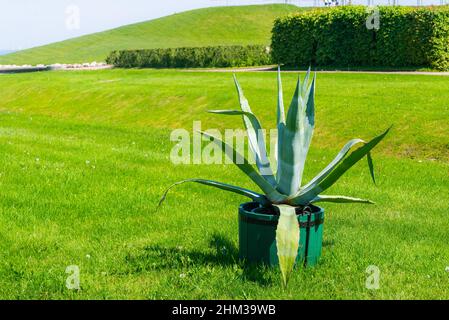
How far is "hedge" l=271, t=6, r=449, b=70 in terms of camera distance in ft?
90.4

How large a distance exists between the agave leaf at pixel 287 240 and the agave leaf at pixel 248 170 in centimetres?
42

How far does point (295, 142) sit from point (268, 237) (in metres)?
0.89

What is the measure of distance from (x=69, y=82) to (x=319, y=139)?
20.3 metres

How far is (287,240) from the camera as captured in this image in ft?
15.8

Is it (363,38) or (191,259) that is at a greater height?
(363,38)

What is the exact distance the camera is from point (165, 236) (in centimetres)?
668

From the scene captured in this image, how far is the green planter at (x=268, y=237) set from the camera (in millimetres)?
5219

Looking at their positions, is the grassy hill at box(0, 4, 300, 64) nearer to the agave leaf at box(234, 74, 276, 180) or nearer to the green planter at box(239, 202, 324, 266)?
the agave leaf at box(234, 74, 276, 180)

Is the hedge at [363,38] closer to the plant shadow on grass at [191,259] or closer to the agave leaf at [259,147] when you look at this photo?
the agave leaf at [259,147]

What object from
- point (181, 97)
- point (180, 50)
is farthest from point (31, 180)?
point (180, 50)
